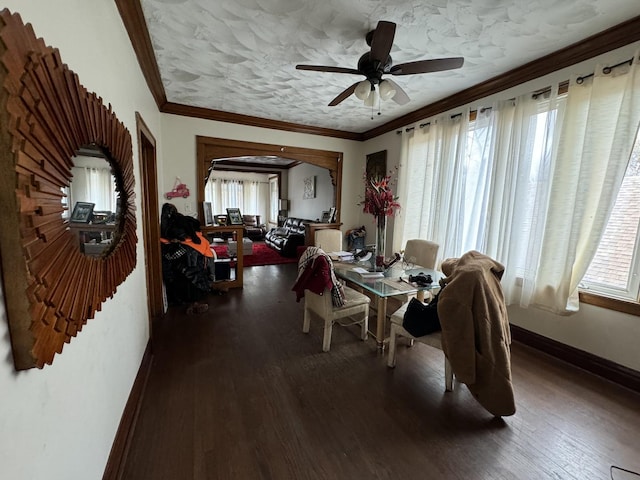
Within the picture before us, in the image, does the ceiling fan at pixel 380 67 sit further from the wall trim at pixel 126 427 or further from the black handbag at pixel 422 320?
the wall trim at pixel 126 427

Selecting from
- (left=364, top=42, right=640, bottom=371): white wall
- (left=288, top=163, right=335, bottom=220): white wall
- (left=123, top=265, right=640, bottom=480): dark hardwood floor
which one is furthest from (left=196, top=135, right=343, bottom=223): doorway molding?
(left=364, top=42, right=640, bottom=371): white wall

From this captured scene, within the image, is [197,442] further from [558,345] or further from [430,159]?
[430,159]

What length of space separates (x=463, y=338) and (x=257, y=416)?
1.40m

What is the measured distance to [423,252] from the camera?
3076 millimetres

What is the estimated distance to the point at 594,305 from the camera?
2.25 meters

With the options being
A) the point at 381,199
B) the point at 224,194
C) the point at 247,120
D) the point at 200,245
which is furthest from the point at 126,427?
the point at 224,194

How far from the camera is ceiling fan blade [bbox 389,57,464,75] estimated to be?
194cm

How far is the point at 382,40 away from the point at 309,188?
5835 mm

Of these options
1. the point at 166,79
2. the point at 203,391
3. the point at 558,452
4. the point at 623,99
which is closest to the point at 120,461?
the point at 203,391

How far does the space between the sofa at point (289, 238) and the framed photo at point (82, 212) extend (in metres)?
5.28

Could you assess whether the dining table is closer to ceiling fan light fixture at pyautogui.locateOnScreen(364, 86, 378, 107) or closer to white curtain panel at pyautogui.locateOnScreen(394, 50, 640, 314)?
Answer: white curtain panel at pyautogui.locateOnScreen(394, 50, 640, 314)

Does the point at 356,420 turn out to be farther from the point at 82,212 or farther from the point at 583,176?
the point at 583,176

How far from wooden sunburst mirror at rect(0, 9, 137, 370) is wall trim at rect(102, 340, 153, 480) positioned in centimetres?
88

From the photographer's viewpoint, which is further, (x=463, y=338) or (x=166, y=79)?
(x=166, y=79)
